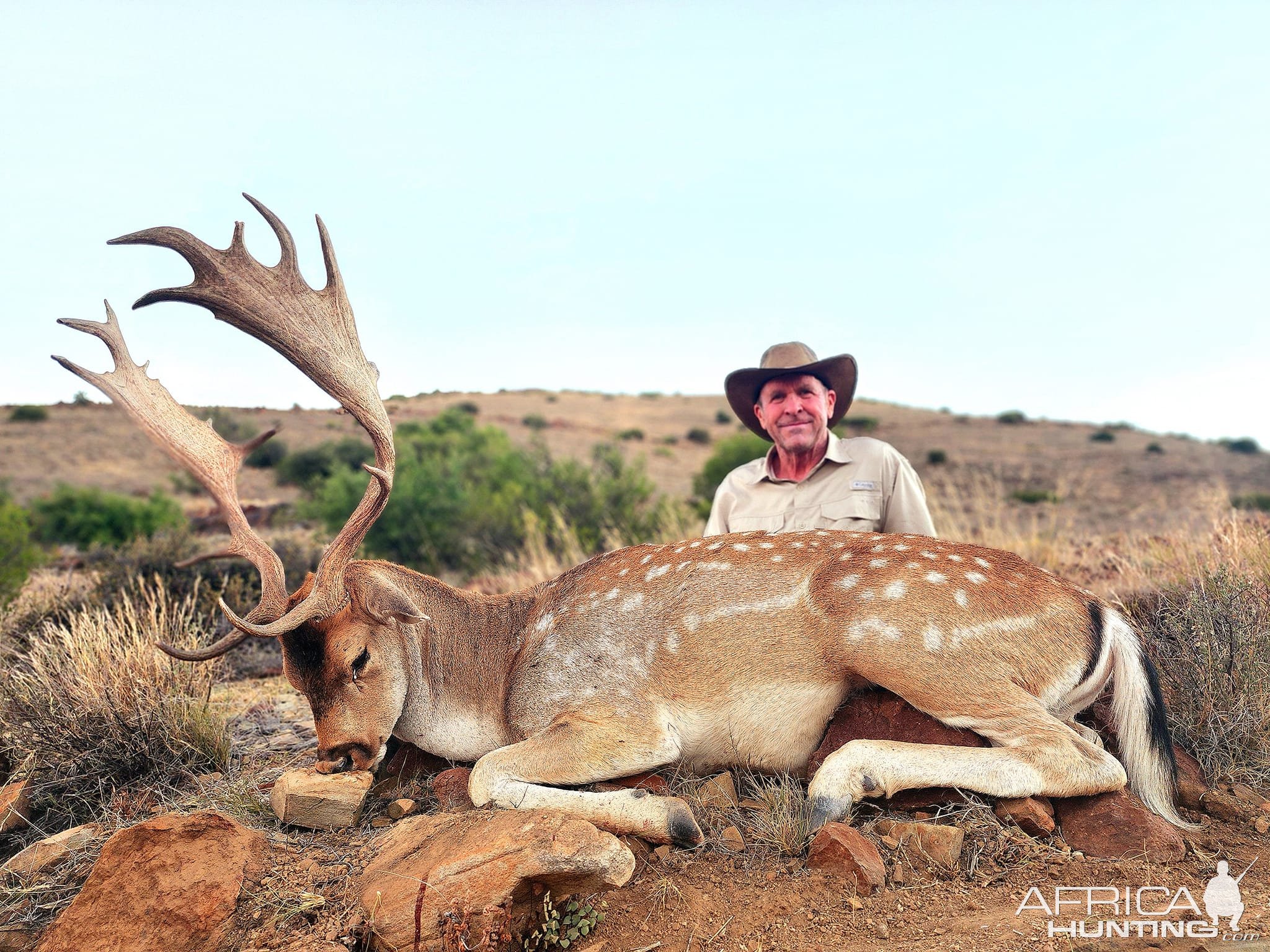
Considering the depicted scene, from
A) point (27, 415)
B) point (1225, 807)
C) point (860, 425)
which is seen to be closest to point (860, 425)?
point (860, 425)

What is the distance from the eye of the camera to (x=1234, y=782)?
438 cm

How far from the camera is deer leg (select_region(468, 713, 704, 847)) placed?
12.6 ft

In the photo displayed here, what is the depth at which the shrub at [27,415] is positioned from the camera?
4042cm

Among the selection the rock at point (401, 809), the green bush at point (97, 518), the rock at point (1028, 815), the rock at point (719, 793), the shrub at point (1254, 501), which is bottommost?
the shrub at point (1254, 501)

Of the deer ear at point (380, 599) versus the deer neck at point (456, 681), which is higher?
the deer ear at point (380, 599)

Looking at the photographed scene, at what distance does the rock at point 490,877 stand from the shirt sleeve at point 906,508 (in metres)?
4.01

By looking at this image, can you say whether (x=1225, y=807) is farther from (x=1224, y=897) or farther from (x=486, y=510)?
(x=486, y=510)

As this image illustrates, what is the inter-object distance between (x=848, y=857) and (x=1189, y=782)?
2.02 m

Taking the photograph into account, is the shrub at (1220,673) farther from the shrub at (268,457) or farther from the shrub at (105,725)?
the shrub at (268,457)

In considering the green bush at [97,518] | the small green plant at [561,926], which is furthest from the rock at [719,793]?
the green bush at [97,518]

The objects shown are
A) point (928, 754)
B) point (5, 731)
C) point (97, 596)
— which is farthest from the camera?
point (97, 596)

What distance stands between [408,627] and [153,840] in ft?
4.89

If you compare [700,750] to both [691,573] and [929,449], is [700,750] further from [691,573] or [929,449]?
[929,449]

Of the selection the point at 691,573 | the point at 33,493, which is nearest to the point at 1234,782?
the point at 691,573
